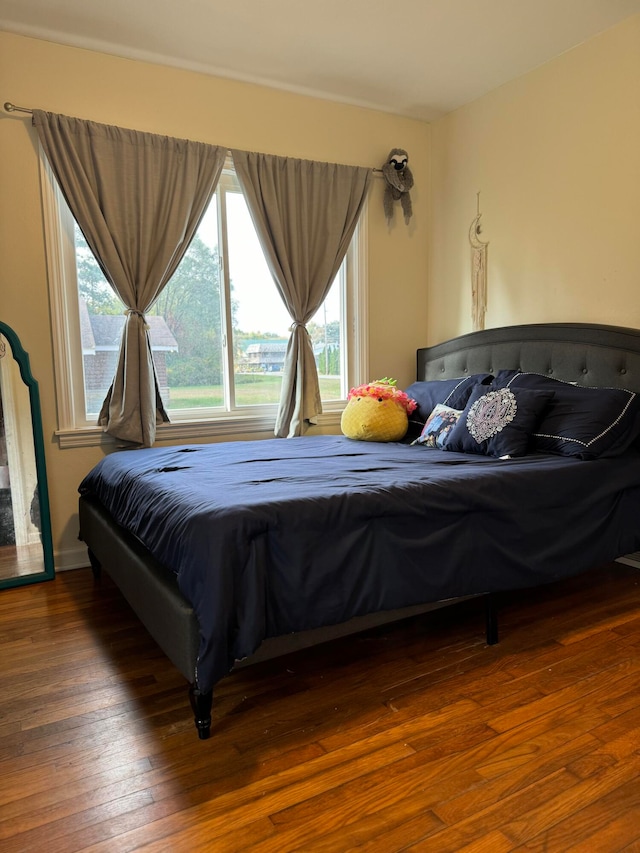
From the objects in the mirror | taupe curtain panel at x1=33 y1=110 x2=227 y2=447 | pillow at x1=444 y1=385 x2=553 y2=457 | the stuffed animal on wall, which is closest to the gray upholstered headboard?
pillow at x1=444 y1=385 x2=553 y2=457

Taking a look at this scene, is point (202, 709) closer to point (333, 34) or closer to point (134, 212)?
point (134, 212)

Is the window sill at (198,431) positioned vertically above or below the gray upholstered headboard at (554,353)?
below

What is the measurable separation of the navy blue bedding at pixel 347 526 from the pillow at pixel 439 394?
0.62 metres

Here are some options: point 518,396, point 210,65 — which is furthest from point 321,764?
point 210,65

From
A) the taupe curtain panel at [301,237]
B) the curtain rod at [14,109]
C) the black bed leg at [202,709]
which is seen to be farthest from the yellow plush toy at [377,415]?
the curtain rod at [14,109]

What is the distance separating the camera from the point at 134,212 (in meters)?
3.23

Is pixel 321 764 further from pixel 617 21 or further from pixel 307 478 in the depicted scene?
pixel 617 21

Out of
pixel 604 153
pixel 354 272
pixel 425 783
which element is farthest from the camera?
pixel 354 272

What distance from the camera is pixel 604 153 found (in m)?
3.13

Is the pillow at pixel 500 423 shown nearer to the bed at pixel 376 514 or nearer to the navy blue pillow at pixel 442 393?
the bed at pixel 376 514

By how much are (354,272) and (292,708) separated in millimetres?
2916

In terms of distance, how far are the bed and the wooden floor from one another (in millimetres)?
195

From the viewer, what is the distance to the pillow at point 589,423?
2682 millimetres

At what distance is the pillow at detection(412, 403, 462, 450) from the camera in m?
3.18
